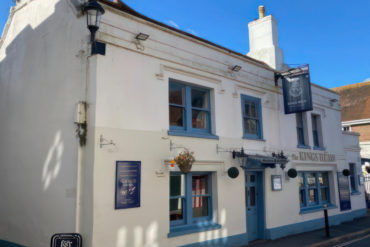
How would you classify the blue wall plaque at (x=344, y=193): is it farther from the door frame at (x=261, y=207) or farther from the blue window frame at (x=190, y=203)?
the blue window frame at (x=190, y=203)

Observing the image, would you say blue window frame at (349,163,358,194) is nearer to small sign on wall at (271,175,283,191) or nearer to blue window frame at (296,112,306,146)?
blue window frame at (296,112,306,146)

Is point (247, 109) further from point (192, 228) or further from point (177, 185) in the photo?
point (192, 228)

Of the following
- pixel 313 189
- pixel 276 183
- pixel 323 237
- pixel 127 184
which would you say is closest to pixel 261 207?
pixel 276 183

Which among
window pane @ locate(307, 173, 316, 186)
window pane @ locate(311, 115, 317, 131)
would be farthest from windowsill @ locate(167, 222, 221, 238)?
window pane @ locate(311, 115, 317, 131)

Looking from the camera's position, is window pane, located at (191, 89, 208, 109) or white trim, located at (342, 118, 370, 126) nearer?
window pane, located at (191, 89, 208, 109)

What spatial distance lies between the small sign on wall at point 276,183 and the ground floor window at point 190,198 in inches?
116

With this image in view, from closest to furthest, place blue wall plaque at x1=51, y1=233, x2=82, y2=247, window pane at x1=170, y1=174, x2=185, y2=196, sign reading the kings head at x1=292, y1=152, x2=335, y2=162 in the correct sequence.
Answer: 1. blue wall plaque at x1=51, y1=233, x2=82, y2=247
2. window pane at x1=170, y1=174, x2=185, y2=196
3. sign reading the kings head at x1=292, y1=152, x2=335, y2=162

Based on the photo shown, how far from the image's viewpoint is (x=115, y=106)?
759cm

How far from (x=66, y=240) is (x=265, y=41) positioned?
1145 cm

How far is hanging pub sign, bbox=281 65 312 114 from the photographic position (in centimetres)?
1195

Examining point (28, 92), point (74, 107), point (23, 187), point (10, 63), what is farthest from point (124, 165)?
point (10, 63)

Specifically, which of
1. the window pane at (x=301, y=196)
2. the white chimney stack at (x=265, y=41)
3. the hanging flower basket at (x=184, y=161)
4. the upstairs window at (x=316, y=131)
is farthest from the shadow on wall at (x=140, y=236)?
the upstairs window at (x=316, y=131)

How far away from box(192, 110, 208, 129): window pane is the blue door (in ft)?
7.96

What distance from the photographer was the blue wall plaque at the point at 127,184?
7328 mm
